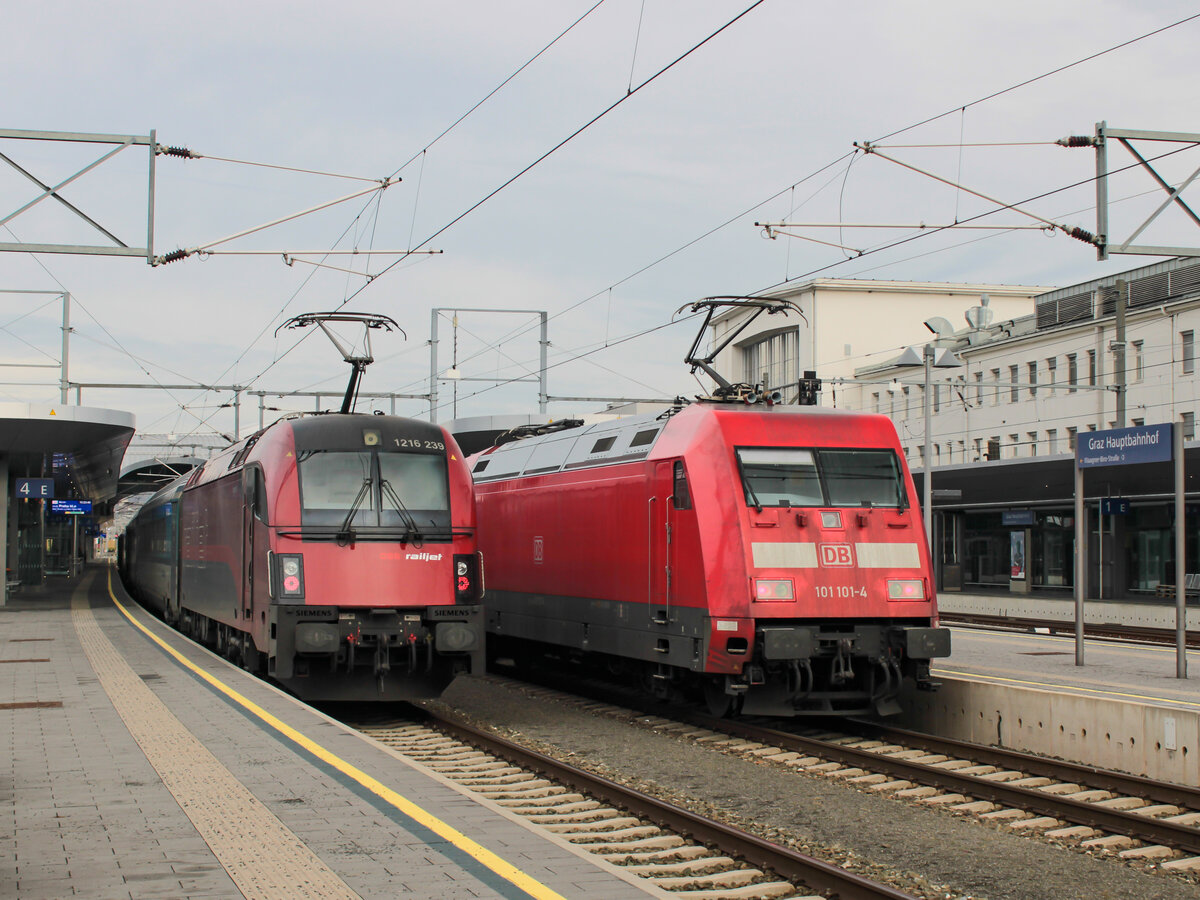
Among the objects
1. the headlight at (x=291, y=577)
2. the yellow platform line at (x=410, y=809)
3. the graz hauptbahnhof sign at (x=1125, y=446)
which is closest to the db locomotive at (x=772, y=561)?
the headlight at (x=291, y=577)

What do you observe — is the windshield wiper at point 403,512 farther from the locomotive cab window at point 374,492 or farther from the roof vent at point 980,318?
the roof vent at point 980,318

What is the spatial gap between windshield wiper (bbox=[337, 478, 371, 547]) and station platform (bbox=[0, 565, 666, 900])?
176cm

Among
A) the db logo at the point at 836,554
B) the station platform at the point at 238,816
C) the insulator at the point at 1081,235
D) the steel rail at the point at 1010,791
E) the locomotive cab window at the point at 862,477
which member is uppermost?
the insulator at the point at 1081,235

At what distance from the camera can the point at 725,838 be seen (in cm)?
826

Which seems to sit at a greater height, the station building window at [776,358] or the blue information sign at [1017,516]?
the station building window at [776,358]

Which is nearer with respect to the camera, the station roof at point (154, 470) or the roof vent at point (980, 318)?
the station roof at point (154, 470)

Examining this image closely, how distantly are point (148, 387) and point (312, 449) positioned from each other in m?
25.2

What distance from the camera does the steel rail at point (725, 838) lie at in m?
7.15

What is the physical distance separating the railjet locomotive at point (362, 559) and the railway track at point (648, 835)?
154cm

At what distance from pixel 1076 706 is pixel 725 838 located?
529cm

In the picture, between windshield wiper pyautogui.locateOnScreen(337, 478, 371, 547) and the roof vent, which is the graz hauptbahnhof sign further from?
the roof vent

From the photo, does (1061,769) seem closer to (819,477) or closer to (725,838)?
(819,477)

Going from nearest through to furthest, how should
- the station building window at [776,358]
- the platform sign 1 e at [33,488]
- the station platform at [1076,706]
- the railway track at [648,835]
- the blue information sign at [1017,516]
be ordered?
the railway track at [648,835] → the station platform at [1076,706] → the platform sign 1 e at [33,488] → the blue information sign at [1017,516] → the station building window at [776,358]

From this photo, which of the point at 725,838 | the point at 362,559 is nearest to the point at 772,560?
the point at 362,559
